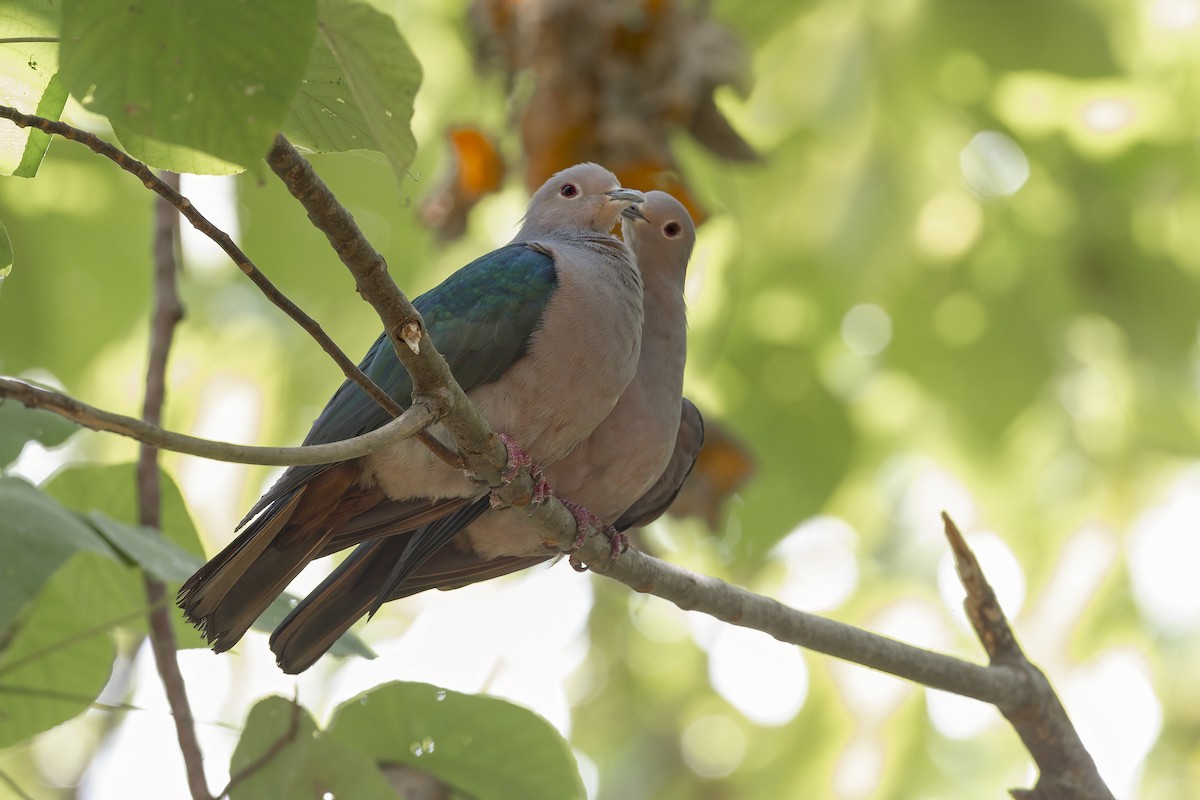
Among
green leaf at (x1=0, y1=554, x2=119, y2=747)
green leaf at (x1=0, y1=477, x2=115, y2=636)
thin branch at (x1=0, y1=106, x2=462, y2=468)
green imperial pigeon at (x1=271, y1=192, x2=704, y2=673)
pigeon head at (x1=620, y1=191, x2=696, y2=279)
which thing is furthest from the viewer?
pigeon head at (x1=620, y1=191, x2=696, y2=279)

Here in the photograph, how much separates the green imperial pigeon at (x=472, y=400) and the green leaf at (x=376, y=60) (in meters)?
1.43

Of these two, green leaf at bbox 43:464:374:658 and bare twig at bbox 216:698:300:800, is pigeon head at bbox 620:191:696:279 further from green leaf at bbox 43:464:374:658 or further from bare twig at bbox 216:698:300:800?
bare twig at bbox 216:698:300:800

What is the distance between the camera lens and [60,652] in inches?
121

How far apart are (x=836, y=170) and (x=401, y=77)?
14.4 feet

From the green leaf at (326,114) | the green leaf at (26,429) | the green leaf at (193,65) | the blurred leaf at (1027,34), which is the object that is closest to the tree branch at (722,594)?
the green leaf at (326,114)

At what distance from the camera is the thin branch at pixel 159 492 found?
301 centimetres

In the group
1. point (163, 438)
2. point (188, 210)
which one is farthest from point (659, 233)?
point (163, 438)

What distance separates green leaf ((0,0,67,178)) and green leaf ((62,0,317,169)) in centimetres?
47

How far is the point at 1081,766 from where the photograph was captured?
11.6ft

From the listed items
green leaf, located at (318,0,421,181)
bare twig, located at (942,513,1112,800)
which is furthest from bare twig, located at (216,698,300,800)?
bare twig, located at (942,513,1112,800)

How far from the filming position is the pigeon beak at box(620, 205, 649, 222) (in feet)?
13.7

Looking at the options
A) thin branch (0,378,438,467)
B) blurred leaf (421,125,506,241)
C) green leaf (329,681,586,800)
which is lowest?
thin branch (0,378,438,467)

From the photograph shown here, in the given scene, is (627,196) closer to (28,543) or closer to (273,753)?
(273,753)

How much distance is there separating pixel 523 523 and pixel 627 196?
1.25m
